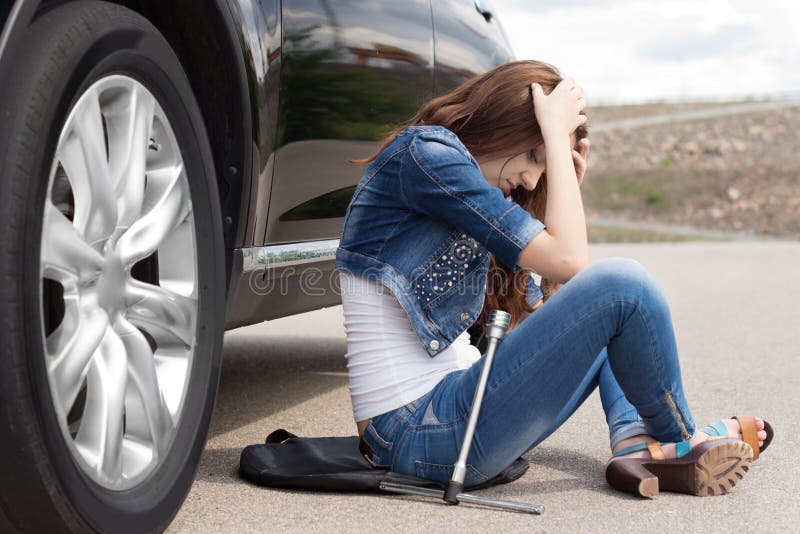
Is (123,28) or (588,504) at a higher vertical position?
(123,28)

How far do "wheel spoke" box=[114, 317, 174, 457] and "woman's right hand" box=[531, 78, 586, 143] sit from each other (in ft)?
3.68

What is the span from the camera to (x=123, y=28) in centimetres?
205

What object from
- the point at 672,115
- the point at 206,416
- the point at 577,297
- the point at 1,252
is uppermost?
the point at 672,115

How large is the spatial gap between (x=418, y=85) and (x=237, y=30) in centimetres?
104

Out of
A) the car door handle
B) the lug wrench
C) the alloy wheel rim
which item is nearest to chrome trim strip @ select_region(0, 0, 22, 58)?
the alloy wheel rim

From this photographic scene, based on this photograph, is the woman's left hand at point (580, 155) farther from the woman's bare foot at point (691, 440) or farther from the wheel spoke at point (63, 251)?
the wheel spoke at point (63, 251)

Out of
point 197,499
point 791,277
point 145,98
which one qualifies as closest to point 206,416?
point 197,499

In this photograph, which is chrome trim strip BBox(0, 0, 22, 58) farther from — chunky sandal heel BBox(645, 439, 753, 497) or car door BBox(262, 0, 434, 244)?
chunky sandal heel BBox(645, 439, 753, 497)

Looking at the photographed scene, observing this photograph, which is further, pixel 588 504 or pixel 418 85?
pixel 418 85

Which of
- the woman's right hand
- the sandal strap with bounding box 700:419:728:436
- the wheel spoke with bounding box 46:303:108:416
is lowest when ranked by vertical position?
the sandal strap with bounding box 700:419:728:436

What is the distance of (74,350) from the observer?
195 centimetres

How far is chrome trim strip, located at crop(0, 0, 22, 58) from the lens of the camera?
1740 mm

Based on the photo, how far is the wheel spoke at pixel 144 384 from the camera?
7.11 feet

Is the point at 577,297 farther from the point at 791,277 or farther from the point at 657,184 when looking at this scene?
the point at 657,184
